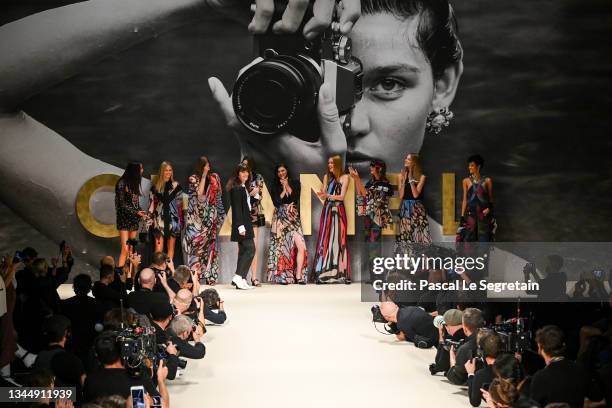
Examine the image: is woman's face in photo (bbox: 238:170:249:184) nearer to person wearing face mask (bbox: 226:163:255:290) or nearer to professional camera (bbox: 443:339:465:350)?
person wearing face mask (bbox: 226:163:255:290)

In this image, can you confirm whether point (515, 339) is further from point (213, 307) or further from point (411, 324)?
point (213, 307)

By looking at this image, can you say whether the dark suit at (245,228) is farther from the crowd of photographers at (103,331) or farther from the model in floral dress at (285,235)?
the crowd of photographers at (103,331)

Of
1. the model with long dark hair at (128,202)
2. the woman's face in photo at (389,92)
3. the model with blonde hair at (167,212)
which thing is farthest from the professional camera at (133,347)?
the woman's face in photo at (389,92)

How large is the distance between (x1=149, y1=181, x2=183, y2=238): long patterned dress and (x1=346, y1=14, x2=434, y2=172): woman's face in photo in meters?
1.96

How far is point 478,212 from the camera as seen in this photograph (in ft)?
33.5

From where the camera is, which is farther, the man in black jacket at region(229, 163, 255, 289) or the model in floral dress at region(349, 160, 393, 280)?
the model in floral dress at region(349, 160, 393, 280)

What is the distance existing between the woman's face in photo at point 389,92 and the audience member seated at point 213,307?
3651mm

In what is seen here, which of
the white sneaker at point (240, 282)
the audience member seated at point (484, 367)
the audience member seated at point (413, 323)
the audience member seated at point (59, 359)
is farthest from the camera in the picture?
the white sneaker at point (240, 282)

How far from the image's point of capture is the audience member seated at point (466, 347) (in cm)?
596

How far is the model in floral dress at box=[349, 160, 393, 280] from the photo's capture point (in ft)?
36.7

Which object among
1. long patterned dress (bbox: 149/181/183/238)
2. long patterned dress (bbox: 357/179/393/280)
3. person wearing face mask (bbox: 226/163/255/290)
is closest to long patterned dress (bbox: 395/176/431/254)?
long patterned dress (bbox: 357/179/393/280)

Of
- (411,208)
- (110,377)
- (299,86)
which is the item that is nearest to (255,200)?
(299,86)

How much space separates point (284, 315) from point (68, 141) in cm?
413

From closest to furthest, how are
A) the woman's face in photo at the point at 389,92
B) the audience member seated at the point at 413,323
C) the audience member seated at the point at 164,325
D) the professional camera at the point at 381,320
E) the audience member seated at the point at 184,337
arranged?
the audience member seated at the point at 164,325 < the audience member seated at the point at 184,337 < the audience member seated at the point at 413,323 < the professional camera at the point at 381,320 < the woman's face in photo at the point at 389,92
